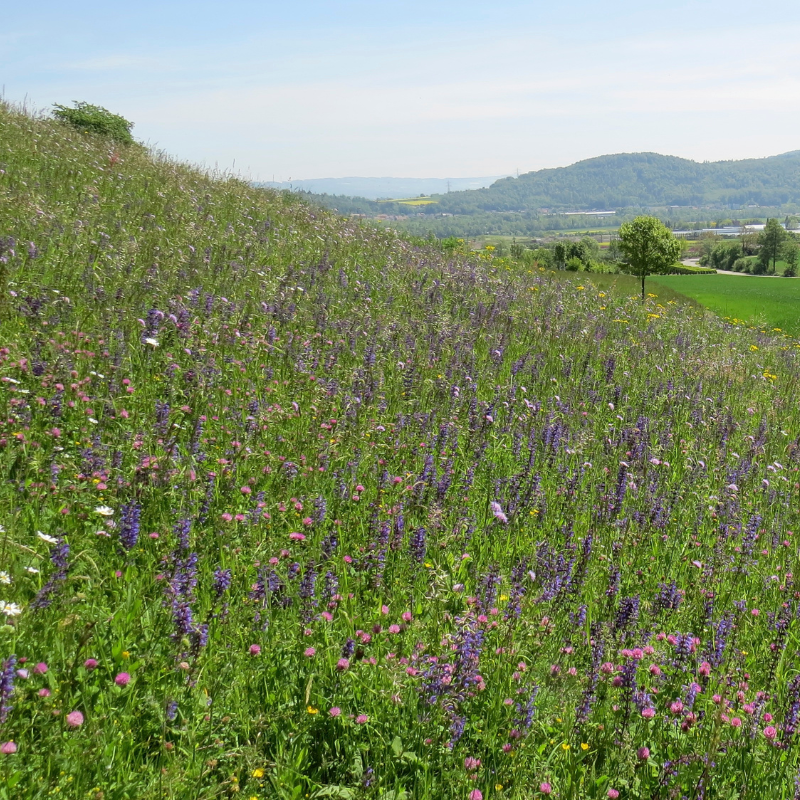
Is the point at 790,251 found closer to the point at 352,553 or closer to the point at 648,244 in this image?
the point at 648,244

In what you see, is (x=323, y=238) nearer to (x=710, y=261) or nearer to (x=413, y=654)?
(x=413, y=654)

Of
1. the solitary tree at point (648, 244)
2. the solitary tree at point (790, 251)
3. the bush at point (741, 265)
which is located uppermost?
the solitary tree at point (790, 251)

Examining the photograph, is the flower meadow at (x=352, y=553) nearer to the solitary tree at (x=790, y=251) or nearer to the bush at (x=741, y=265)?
the solitary tree at (x=790, y=251)

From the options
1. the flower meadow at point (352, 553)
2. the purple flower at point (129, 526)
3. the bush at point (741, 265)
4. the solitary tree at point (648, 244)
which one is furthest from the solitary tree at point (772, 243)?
the purple flower at point (129, 526)

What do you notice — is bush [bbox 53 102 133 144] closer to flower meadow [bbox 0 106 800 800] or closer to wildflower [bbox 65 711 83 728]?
flower meadow [bbox 0 106 800 800]

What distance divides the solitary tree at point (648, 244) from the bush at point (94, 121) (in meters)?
26.7

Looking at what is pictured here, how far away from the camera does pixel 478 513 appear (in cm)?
447

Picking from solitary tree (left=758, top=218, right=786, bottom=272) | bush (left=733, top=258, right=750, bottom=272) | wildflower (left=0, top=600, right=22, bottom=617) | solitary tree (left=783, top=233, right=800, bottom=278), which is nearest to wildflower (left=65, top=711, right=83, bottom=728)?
wildflower (left=0, top=600, right=22, bottom=617)

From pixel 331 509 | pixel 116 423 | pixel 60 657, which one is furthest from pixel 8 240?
pixel 60 657

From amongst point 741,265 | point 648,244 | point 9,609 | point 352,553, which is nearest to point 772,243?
point 741,265

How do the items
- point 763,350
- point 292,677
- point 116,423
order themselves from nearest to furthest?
point 292,677 < point 116,423 < point 763,350

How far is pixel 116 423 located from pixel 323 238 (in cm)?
768

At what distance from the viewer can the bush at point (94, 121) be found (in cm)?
1748

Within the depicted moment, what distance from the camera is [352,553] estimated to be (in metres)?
3.70
